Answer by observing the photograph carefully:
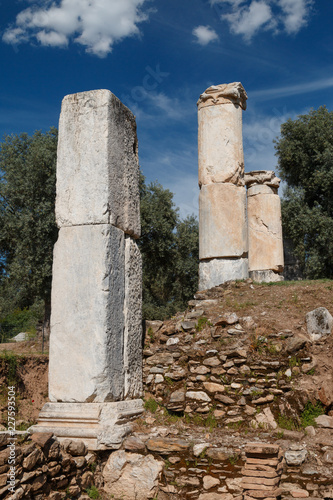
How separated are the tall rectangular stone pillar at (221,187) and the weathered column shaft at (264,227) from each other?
3.37m

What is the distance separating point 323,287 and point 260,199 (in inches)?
Result: 252

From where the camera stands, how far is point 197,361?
6125mm

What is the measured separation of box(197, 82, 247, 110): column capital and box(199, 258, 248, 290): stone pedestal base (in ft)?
11.5

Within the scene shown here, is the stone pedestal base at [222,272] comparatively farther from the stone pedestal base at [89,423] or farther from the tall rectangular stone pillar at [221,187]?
the stone pedestal base at [89,423]

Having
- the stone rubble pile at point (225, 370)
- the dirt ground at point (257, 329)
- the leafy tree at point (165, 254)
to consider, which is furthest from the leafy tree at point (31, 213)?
the stone rubble pile at point (225, 370)

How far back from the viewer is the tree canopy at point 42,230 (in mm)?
14875

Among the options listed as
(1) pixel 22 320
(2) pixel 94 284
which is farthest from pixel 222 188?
(1) pixel 22 320

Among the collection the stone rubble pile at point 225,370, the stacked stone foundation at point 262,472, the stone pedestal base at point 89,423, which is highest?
the stone rubble pile at point 225,370

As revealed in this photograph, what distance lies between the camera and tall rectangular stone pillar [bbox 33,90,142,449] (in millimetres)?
5348

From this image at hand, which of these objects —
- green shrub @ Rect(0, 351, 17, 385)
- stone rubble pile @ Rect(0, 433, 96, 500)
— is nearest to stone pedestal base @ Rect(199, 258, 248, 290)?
green shrub @ Rect(0, 351, 17, 385)

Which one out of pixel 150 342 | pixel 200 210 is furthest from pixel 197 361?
pixel 200 210

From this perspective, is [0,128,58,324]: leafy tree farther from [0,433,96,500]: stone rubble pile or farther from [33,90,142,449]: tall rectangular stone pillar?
[0,433,96,500]: stone rubble pile

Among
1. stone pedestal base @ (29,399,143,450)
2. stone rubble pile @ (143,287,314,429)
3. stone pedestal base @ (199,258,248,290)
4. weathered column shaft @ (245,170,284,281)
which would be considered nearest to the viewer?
stone pedestal base @ (29,399,143,450)

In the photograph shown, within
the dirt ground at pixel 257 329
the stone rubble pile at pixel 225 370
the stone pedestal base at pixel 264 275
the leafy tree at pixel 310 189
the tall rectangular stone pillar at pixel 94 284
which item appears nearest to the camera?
the tall rectangular stone pillar at pixel 94 284
